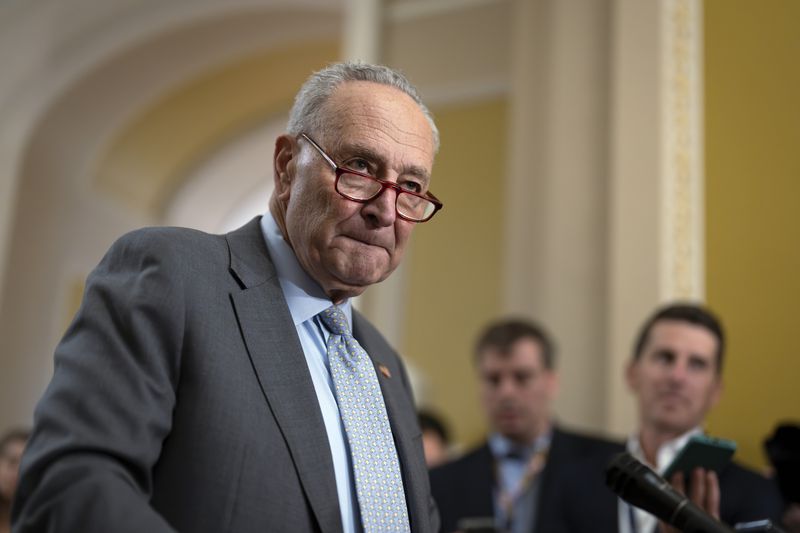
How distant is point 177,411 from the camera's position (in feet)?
4.90

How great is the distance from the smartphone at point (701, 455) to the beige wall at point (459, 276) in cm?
396

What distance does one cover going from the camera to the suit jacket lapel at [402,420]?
175 centimetres

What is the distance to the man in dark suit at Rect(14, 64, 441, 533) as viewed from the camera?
4.47 ft

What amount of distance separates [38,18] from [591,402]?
5441 millimetres

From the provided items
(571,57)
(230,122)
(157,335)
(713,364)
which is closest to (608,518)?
(713,364)

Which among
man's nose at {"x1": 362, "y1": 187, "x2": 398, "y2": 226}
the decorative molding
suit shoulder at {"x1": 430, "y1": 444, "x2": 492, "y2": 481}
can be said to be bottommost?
suit shoulder at {"x1": 430, "y1": 444, "x2": 492, "y2": 481}

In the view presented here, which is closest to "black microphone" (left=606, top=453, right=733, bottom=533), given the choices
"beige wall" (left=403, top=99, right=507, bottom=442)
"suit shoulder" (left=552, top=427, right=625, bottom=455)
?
"suit shoulder" (left=552, top=427, right=625, bottom=455)

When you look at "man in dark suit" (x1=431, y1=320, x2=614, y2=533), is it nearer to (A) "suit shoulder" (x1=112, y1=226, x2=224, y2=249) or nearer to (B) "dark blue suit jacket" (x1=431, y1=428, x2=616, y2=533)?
(B) "dark blue suit jacket" (x1=431, y1=428, x2=616, y2=533)

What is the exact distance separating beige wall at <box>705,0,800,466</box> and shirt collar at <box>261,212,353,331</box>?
2910 millimetres

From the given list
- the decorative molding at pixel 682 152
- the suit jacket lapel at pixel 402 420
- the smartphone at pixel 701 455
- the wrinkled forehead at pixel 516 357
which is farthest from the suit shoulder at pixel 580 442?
the suit jacket lapel at pixel 402 420

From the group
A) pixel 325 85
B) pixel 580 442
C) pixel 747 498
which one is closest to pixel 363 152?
pixel 325 85

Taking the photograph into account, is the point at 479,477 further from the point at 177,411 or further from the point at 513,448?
the point at 177,411

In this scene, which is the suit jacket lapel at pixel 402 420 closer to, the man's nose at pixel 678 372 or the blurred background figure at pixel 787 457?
the blurred background figure at pixel 787 457

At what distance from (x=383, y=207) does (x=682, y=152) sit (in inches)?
127
